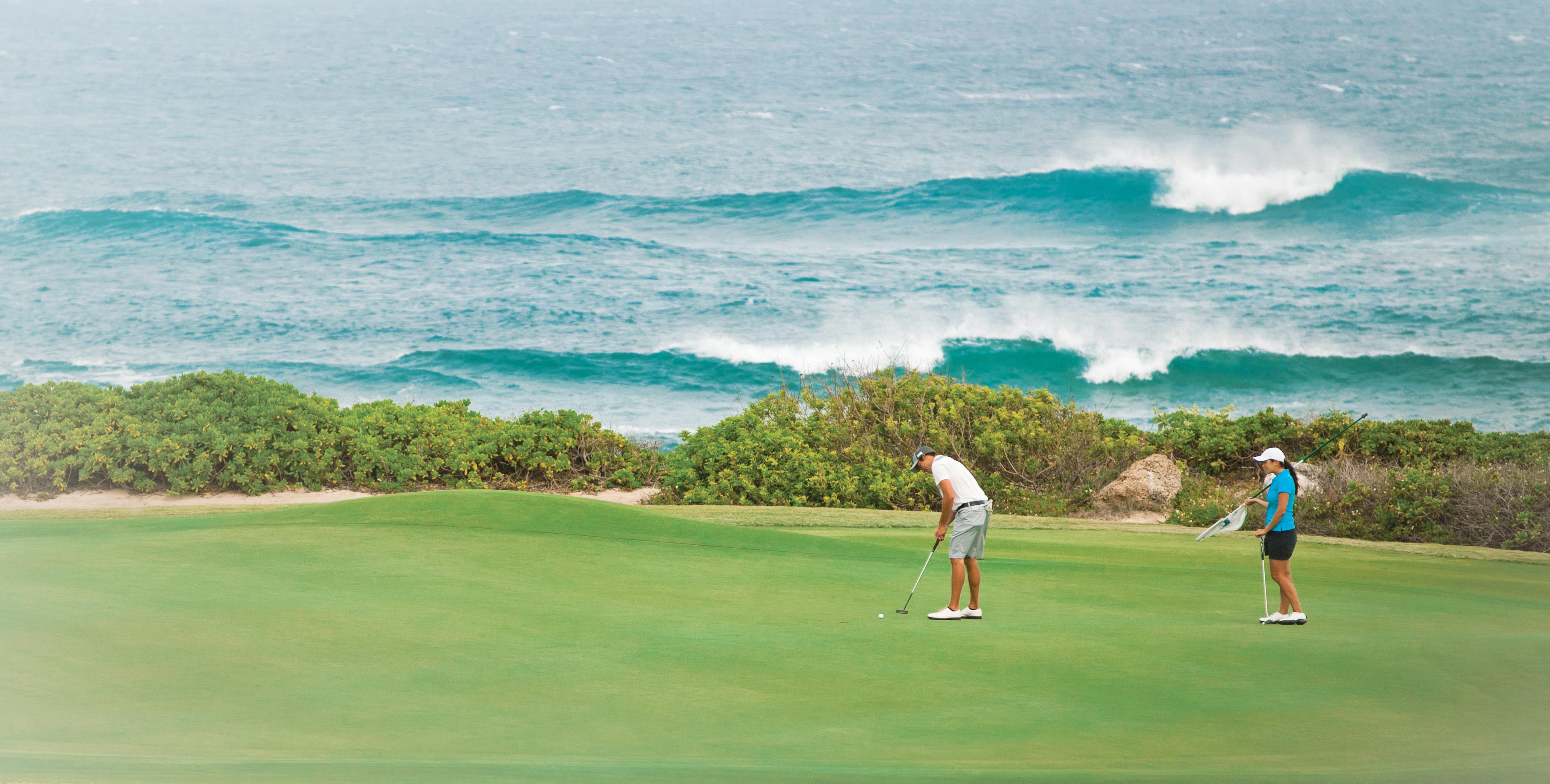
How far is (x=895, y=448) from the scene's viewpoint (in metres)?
16.5

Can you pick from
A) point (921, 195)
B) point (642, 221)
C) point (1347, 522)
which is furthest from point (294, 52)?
point (1347, 522)

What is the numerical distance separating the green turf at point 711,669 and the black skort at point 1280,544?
0.59 m

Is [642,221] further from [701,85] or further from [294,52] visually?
[294,52]

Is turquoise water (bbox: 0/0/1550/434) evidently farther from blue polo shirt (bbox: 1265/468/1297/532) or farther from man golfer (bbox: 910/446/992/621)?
blue polo shirt (bbox: 1265/468/1297/532)

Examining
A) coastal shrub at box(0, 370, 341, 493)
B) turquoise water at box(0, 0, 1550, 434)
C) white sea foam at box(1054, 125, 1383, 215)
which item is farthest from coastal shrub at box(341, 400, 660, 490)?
white sea foam at box(1054, 125, 1383, 215)

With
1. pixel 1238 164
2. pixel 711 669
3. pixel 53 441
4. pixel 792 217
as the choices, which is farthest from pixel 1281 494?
pixel 1238 164

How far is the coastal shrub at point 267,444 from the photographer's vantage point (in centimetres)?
1499

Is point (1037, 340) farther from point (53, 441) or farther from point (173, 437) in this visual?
point (53, 441)

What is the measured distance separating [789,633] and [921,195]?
41.2 meters

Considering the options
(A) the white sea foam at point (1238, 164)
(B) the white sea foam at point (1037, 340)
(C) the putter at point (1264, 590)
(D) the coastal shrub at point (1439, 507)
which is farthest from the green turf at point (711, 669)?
(A) the white sea foam at point (1238, 164)

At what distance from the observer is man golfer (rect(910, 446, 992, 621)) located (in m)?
7.80

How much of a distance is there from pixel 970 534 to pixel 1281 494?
7.48 feet

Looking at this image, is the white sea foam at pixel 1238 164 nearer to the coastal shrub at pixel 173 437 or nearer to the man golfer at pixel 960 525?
the coastal shrub at pixel 173 437

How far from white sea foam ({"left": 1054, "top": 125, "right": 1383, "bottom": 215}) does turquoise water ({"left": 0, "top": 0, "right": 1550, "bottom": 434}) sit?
0.22m
